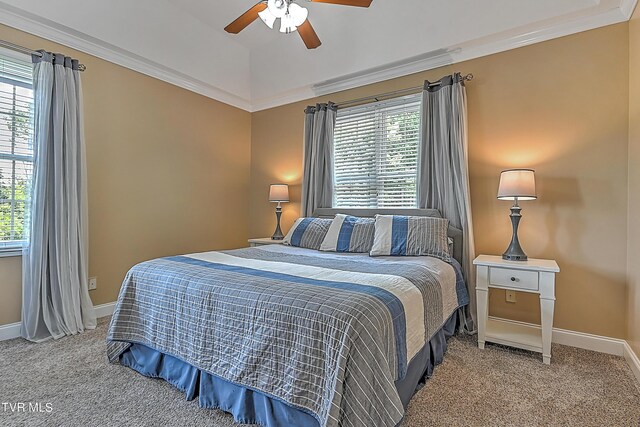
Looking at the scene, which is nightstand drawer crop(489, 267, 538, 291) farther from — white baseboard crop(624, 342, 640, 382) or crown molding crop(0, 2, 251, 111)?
crown molding crop(0, 2, 251, 111)

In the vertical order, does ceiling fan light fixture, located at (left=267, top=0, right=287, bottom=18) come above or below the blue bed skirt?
above

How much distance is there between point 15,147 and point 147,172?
42.6 inches

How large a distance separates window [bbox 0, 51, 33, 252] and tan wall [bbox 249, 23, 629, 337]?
3884 millimetres

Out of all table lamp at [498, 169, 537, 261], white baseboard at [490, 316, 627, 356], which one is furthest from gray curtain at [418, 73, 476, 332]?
white baseboard at [490, 316, 627, 356]

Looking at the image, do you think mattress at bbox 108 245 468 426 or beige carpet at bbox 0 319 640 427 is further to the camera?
beige carpet at bbox 0 319 640 427

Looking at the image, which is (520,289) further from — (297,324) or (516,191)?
(297,324)

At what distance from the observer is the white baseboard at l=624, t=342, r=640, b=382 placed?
2.03 m

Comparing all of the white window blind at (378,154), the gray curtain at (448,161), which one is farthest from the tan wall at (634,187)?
the white window blind at (378,154)

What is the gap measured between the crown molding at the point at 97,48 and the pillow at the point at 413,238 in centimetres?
298

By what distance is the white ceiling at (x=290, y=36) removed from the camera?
2.66 metres

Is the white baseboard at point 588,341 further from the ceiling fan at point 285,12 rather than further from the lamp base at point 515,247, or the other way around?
the ceiling fan at point 285,12

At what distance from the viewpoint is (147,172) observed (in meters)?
3.53

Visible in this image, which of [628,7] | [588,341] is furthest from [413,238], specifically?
[628,7]

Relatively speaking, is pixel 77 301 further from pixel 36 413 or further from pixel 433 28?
pixel 433 28
